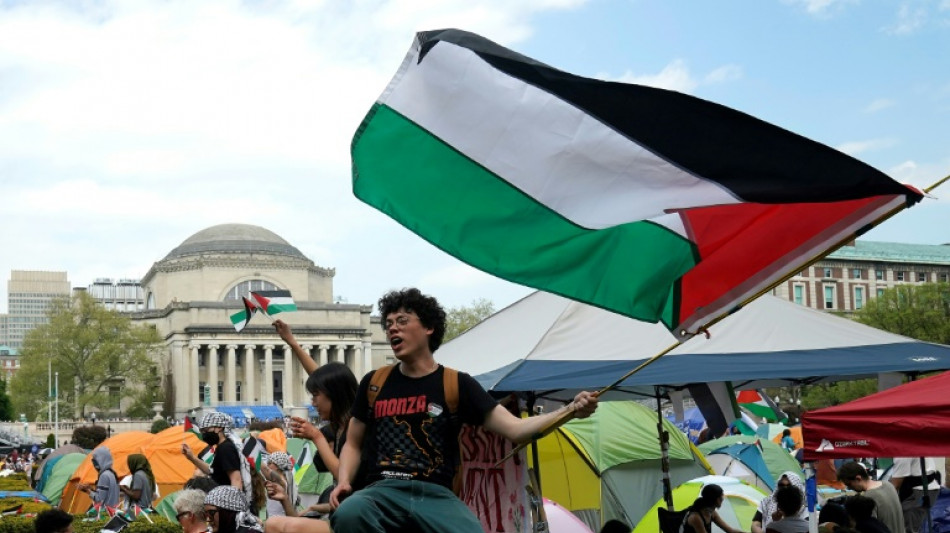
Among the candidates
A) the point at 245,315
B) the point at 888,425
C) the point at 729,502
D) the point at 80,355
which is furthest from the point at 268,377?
the point at 888,425

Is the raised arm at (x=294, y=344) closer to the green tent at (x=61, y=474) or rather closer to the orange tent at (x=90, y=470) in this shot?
the orange tent at (x=90, y=470)

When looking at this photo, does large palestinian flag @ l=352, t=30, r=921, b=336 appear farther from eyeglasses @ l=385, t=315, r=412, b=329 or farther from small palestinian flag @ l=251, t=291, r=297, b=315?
small palestinian flag @ l=251, t=291, r=297, b=315

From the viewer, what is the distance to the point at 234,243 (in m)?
132

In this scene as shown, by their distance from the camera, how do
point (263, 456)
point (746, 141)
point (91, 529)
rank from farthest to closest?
point (91, 529), point (263, 456), point (746, 141)

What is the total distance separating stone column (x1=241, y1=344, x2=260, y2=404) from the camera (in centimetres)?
12300

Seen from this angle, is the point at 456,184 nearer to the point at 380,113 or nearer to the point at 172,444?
A: the point at 380,113

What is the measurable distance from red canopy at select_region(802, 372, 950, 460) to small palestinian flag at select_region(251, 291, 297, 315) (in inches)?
131

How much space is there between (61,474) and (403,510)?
17227 millimetres

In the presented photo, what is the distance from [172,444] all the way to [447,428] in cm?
1693

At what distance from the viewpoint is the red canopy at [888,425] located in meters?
6.61

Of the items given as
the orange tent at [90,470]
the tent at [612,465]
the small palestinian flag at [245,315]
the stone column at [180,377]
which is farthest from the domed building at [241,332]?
the small palestinian flag at [245,315]

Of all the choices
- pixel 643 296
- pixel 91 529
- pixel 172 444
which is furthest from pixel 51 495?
pixel 643 296

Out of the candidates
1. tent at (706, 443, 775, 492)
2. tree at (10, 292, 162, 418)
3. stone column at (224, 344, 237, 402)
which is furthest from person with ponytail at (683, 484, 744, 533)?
stone column at (224, 344, 237, 402)

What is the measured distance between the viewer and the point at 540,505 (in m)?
5.96
